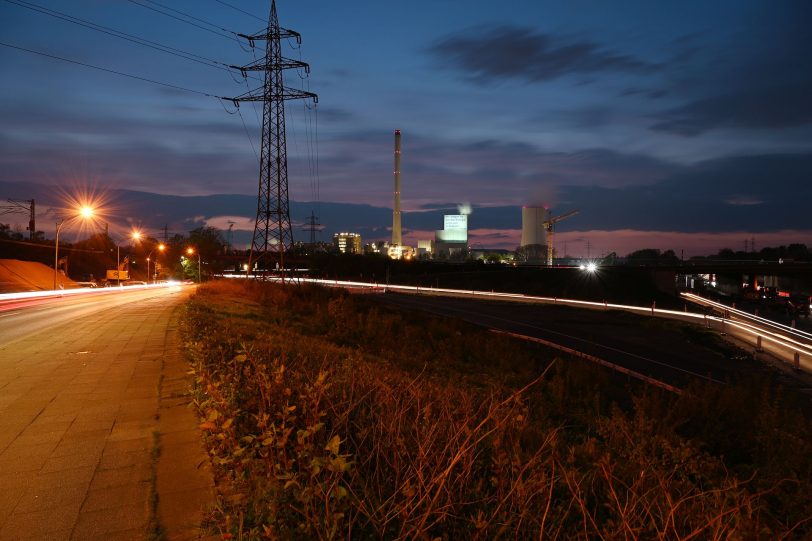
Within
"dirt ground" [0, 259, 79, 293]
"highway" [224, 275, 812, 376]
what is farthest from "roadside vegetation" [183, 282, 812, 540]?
"dirt ground" [0, 259, 79, 293]

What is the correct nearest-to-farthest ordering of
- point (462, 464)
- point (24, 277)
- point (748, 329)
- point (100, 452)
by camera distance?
point (462, 464), point (100, 452), point (748, 329), point (24, 277)

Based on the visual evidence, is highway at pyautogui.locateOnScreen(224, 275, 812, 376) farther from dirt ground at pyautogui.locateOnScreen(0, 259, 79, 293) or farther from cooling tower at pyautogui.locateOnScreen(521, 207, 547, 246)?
cooling tower at pyautogui.locateOnScreen(521, 207, 547, 246)

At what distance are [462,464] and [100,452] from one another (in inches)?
158

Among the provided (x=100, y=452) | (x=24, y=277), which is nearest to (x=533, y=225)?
(x=24, y=277)

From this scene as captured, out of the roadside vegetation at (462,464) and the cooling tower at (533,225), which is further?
the cooling tower at (533,225)

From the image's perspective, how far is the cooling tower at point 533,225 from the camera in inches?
7116

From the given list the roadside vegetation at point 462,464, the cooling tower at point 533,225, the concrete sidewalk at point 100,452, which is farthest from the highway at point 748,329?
the cooling tower at point 533,225

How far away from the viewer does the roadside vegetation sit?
349 centimetres

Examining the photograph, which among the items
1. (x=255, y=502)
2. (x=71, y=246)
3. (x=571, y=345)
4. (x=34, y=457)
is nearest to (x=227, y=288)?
(x=571, y=345)

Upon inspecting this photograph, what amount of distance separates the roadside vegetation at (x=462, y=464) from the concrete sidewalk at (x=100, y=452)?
17.9 inches

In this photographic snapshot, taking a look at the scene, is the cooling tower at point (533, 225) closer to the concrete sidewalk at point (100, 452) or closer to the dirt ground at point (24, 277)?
the dirt ground at point (24, 277)

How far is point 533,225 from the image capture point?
18150 centimetres

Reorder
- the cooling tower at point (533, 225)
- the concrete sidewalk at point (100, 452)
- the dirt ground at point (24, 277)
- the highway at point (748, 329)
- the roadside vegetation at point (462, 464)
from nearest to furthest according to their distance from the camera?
the roadside vegetation at point (462, 464) → the concrete sidewalk at point (100, 452) → the highway at point (748, 329) → the dirt ground at point (24, 277) → the cooling tower at point (533, 225)

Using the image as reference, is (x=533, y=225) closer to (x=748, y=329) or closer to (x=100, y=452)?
(x=748, y=329)
